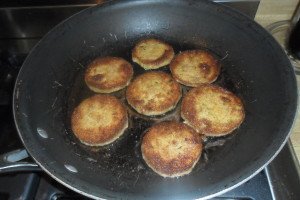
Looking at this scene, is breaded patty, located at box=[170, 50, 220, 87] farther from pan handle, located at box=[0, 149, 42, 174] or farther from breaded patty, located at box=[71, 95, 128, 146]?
pan handle, located at box=[0, 149, 42, 174]

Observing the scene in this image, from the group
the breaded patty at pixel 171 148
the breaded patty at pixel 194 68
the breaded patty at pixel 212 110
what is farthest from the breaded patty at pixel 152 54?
the breaded patty at pixel 171 148

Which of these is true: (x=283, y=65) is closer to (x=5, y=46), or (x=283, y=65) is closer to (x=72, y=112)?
(x=72, y=112)


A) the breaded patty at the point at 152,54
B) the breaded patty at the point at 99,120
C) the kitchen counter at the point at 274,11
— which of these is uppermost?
the kitchen counter at the point at 274,11

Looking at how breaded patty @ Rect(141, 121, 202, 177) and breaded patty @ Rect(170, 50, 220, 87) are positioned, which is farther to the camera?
breaded patty @ Rect(170, 50, 220, 87)

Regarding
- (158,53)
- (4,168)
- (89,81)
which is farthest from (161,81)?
(4,168)

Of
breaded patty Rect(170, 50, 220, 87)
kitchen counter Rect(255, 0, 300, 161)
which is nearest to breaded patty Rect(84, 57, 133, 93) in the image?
breaded patty Rect(170, 50, 220, 87)

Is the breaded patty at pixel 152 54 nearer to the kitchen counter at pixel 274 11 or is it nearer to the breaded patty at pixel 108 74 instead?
the breaded patty at pixel 108 74

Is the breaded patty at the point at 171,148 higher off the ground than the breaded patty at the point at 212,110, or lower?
lower
